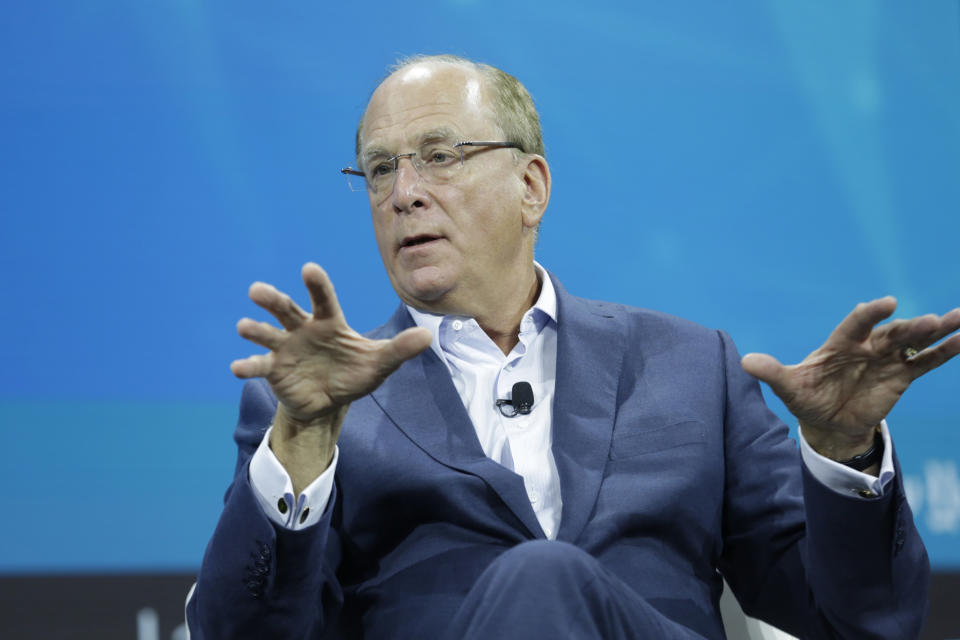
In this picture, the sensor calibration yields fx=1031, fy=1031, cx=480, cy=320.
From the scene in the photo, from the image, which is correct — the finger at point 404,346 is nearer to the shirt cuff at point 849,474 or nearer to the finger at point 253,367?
the finger at point 253,367

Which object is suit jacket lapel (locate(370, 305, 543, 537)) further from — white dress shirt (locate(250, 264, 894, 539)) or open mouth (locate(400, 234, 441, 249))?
open mouth (locate(400, 234, 441, 249))

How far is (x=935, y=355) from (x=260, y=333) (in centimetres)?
86

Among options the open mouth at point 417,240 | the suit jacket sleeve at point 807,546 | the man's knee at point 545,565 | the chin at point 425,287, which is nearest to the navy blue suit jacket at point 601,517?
the suit jacket sleeve at point 807,546

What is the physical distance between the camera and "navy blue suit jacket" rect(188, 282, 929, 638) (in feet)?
4.85

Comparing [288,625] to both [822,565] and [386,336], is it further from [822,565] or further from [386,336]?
[822,565]

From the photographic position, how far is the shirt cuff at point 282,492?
1.42 m

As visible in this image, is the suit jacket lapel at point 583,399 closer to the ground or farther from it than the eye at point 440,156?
closer to the ground

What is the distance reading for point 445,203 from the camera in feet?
6.57

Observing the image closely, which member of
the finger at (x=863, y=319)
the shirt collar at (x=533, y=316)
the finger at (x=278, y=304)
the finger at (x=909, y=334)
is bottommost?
the finger at (x=909, y=334)

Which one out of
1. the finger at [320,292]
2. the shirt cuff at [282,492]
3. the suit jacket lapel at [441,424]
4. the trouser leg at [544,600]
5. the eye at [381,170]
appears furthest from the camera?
the eye at [381,170]

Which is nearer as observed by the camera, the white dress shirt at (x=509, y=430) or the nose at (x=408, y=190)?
the white dress shirt at (x=509, y=430)

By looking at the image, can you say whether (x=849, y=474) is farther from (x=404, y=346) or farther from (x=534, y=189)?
(x=534, y=189)

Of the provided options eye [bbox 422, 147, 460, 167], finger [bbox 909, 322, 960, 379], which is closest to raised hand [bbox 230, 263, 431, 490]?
finger [bbox 909, 322, 960, 379]

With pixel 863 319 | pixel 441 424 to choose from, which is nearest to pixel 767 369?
pixel 863 319
